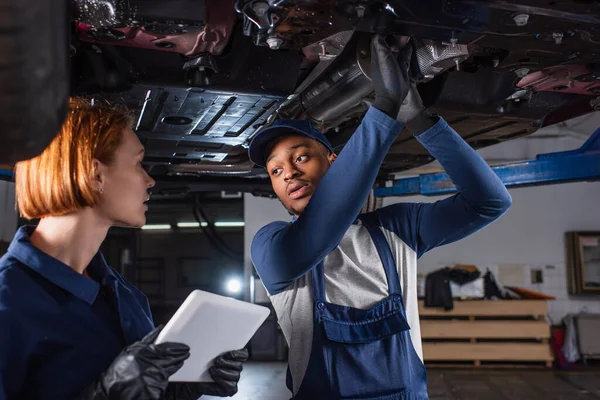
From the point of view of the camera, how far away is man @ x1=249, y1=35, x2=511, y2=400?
51.6 inches

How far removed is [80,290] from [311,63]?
4.64ft

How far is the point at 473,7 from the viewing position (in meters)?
1.31

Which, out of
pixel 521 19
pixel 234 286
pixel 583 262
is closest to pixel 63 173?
pixel 521 19

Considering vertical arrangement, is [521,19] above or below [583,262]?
above

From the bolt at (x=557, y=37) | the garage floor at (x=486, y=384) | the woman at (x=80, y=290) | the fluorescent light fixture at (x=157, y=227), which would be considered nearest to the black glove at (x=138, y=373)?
the woman at (x=80, y=290)

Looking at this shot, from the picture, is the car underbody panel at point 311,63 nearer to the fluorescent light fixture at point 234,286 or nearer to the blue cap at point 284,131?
the blue cap at point 284,131

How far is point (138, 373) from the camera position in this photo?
1.13m

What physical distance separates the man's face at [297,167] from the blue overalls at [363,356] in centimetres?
33

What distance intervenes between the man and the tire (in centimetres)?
66

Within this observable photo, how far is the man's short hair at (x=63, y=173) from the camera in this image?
4.05 feet

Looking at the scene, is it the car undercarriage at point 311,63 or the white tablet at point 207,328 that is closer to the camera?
the white tablet at point 207,328

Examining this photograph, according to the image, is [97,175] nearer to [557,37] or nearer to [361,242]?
[361,242]

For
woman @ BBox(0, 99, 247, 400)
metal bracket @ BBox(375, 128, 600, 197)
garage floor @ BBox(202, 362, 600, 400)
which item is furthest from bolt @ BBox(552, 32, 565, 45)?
garage floor @ BBox(202, 362, 600, 400)

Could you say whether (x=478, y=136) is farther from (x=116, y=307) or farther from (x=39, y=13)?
(x=39, y=13)
